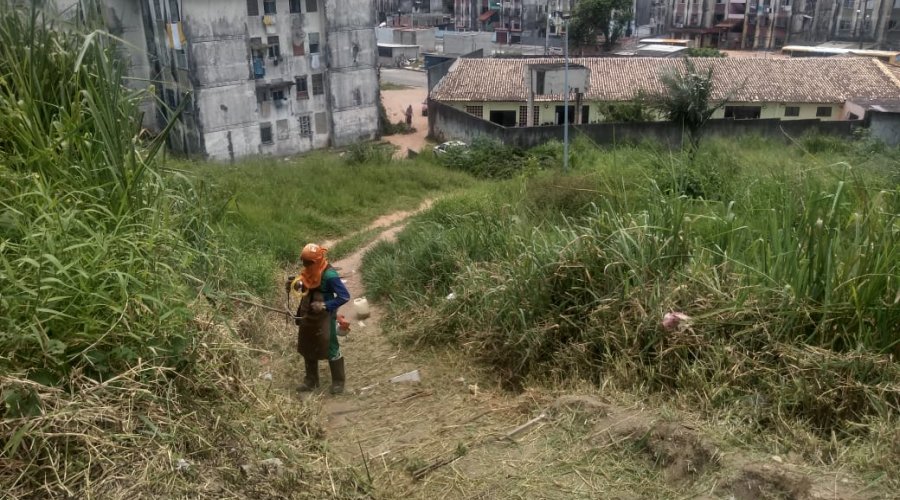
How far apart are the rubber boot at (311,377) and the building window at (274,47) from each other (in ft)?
72.4

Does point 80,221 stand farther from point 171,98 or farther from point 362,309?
point 171,98

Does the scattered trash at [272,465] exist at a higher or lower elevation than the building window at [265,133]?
higher

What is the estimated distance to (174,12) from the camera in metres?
22.1

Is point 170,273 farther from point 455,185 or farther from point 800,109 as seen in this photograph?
point 800,109

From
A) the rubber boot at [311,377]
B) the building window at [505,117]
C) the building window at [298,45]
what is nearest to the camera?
the rubber boot at [311,377]

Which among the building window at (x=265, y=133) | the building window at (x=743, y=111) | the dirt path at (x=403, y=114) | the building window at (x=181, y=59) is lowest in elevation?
the dirt path at (x=403, y=114)

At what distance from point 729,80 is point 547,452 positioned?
1001 inches

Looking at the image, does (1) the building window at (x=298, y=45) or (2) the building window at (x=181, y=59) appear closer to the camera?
(2) the building window at (x=181, y=59)

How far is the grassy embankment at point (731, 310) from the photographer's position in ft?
11.1

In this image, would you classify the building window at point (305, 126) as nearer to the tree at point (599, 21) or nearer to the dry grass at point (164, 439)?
the tree at point (599, 21)

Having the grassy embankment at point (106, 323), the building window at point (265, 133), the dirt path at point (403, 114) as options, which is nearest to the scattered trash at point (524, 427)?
the grassy embankment at point (106, 323)

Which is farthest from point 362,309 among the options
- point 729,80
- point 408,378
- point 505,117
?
point 729,80

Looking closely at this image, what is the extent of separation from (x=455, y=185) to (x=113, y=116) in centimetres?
1058

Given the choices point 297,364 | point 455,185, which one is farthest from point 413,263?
point 455,185
